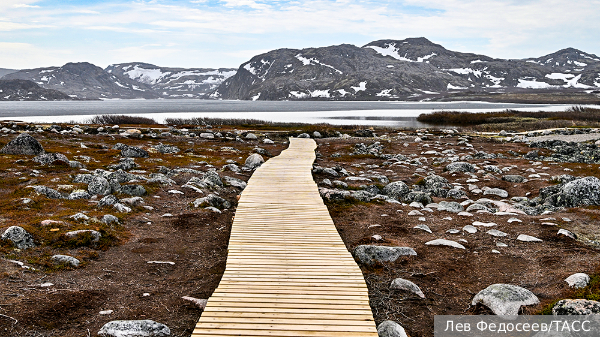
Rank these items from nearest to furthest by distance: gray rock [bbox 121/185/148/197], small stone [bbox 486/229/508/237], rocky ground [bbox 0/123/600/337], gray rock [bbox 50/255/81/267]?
rocky ground [bbox 0/123/600/337], gray rock [bbox 50/255/81/267], small stone [bbox 486/229/508/237], gray rock [bbox 121/185/148/197]

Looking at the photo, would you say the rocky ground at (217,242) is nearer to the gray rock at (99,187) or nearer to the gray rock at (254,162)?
the gray rock at (99,187)

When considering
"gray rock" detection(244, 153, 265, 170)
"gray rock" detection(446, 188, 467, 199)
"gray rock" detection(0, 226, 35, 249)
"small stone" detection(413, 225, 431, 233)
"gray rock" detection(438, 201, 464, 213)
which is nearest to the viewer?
"gray rock" detection(0, 226, 35, 249)

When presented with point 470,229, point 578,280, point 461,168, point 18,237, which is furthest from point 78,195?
point 461,168

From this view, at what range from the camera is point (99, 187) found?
14891mm

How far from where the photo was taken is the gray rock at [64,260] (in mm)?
8992

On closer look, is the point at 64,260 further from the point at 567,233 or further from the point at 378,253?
the point at 567,233

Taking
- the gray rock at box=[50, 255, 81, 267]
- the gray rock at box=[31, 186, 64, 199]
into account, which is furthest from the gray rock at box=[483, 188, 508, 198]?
the gray rock at box=[31, 186, 64, 199]

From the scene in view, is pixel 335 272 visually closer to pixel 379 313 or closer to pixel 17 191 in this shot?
pixel 379 313

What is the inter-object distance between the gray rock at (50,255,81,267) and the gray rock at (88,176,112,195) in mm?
6058

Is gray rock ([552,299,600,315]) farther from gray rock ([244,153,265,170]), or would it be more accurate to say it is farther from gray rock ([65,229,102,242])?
gray rock ([244,153,265,170])

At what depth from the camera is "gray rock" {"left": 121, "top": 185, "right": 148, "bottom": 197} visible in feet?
49.8

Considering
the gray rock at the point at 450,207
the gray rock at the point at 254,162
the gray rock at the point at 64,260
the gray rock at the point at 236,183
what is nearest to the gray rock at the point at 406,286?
the gray rock at the point at 450,207

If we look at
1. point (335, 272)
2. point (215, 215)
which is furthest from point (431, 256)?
point (215, 215)

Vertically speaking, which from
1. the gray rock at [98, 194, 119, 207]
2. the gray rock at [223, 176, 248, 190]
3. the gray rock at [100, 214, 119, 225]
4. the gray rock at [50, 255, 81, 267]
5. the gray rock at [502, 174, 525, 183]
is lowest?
the gray rock at [223, 176, 248, 190]
